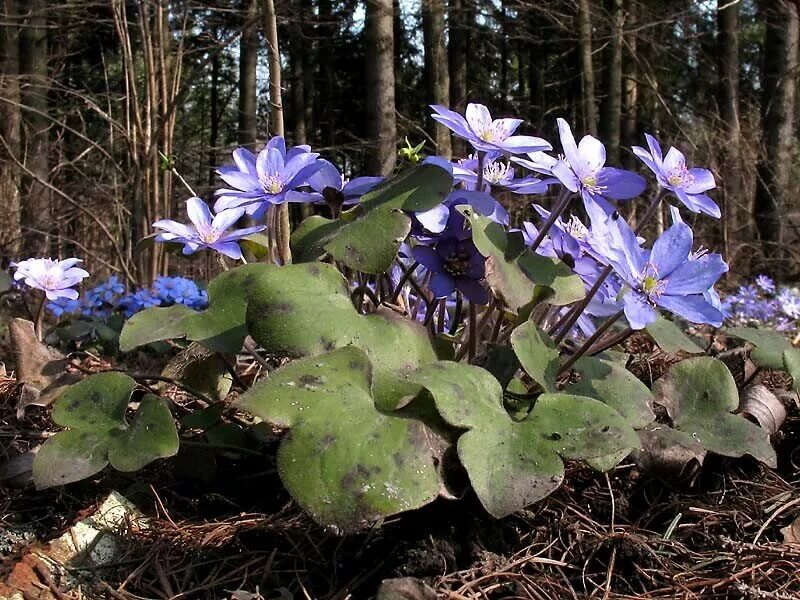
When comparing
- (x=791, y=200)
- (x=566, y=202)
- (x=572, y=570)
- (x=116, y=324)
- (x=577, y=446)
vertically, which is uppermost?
(x=566, y=202)

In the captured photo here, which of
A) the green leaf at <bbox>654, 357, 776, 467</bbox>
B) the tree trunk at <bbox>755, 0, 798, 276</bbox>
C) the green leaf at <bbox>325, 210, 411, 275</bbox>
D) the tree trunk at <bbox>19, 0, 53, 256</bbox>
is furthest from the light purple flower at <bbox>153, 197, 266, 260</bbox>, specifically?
the tree trunk at <bbox>755, 0, 798, 276</bbox>

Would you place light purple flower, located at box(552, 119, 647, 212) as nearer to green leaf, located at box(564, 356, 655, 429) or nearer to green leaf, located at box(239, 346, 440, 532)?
green leaf, located at box(564, 356, 655, 429)

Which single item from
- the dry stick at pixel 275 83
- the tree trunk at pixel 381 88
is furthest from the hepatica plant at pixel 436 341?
the tree trunk at pixel 381 88

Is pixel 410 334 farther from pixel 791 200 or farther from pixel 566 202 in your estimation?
pixel 791 200

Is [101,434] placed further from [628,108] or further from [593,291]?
[628,108]

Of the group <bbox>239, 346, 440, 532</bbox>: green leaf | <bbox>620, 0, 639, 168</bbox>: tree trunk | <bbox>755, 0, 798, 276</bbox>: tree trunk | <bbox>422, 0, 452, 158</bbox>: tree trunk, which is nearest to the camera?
<bbox>239, 346, 440, 532</bbox>: green leaf

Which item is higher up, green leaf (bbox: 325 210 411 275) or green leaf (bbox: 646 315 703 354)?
green leaf (bbox: 325 210 411 275)

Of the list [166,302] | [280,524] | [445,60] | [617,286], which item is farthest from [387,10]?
[280,524]
